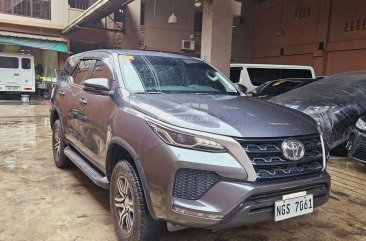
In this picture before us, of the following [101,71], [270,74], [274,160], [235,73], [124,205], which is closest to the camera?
[274,160]

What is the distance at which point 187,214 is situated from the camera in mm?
2311

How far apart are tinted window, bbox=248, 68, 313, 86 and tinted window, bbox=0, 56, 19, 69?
1135 centimetres

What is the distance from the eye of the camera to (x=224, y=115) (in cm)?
262

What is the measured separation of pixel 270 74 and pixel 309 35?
7.13 metres

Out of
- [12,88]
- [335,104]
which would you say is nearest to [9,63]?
[12,88]

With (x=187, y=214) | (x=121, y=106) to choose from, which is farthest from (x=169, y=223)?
(x=121, y=106)

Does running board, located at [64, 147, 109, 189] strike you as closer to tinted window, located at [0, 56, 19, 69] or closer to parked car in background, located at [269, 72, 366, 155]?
parked car in background, located at [269, 72, 366, 155]

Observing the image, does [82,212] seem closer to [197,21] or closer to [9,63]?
[9,63]

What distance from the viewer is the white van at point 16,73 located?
16.9 meters

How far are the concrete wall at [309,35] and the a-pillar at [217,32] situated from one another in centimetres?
863

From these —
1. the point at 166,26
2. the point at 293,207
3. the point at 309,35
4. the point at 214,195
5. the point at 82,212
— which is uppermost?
the point at 166,26

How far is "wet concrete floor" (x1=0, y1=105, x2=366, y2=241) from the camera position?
3.19 meters

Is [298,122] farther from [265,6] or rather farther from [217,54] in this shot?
[265,6]

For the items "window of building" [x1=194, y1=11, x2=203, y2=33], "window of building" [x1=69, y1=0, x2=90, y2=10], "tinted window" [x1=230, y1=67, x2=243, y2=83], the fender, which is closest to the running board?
the fender
